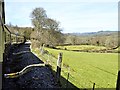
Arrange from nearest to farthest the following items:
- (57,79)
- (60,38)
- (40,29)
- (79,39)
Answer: (57,79)
(40,29)
(60,38)
(79,39)

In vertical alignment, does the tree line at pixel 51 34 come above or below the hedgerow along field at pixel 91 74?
above

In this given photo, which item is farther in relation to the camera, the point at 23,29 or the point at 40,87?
the point at 23,29

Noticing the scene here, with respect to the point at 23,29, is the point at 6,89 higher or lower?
lower

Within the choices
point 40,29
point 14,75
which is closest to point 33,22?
point 40,29

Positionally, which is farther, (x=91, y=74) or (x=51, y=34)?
(x=51, y=34)

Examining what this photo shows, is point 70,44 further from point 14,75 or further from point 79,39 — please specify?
point 14,75

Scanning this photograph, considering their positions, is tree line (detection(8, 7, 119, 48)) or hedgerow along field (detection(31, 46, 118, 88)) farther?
tree line (detection(8, 7, 119, 48))

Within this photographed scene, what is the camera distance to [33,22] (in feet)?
219

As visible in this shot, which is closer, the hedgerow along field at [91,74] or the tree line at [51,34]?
the hedgerow along field at [91,74]

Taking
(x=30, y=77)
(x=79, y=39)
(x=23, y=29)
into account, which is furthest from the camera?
(x=23, y=29)

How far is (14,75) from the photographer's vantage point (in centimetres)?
1240

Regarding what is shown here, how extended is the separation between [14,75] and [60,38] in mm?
60089

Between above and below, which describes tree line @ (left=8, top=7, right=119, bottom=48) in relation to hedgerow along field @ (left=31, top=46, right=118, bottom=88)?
above

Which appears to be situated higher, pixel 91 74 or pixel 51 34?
pixel 51 34
